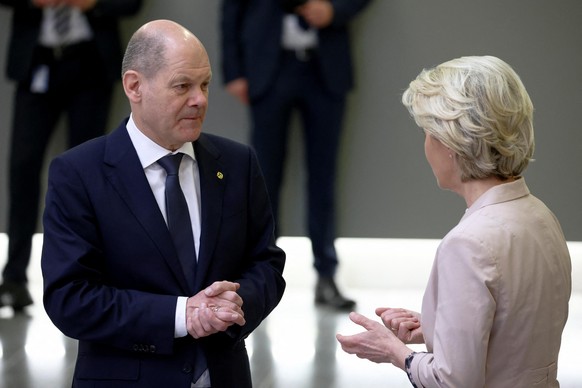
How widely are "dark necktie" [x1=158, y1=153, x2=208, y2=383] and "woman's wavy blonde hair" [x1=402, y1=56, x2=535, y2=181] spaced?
2.09ft

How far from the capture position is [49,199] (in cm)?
254

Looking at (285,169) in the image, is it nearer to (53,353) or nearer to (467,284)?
(53,353)

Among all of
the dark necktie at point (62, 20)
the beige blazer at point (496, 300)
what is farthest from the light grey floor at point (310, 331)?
the beige blazer at point (496, 300)

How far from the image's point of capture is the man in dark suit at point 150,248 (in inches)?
96.9

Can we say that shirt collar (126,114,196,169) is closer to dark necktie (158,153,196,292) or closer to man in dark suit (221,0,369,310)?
dark necktie (158,153,196,292)

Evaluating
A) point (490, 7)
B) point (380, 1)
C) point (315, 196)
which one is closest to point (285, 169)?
point (315, 196)

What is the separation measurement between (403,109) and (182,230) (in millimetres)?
3768

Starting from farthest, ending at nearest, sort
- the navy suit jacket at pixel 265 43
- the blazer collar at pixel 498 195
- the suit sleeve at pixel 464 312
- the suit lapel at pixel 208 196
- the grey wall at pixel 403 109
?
1. the grey wall at pixel 403 109
2. the navy suit jacket at pixel 265 43
3. the suit lapel at pixel 208 196
4. the blazer collar at pixel 498 195
5. the suit sleeve at pixel 464 312

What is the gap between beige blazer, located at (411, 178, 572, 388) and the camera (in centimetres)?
214

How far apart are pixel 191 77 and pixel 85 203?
1.28ft

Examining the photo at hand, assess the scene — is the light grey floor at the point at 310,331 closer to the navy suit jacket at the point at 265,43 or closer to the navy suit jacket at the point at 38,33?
the navy suit jacket at the point at 265,43

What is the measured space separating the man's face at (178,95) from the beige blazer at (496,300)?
712 millimetres

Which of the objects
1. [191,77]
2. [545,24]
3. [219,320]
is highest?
[545,24]

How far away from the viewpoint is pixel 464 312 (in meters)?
2.13
